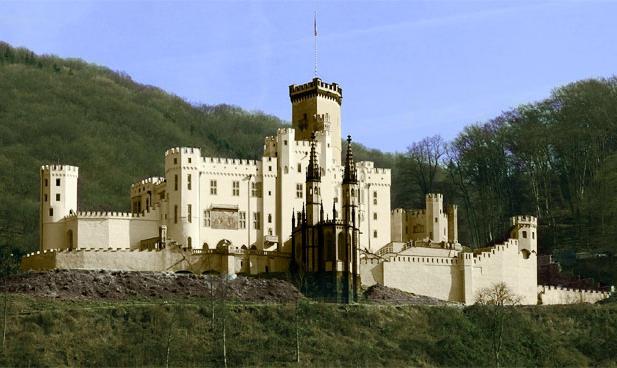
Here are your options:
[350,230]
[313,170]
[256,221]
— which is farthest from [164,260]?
[350,230]

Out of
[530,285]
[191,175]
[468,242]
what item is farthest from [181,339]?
[468,242]

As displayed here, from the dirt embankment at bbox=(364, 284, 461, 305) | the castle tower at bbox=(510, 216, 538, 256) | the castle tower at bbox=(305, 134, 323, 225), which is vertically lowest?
the dirt embankment at bbox=(364, 284, 461, 305)

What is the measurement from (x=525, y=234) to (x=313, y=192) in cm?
1631

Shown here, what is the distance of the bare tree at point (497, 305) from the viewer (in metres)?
103

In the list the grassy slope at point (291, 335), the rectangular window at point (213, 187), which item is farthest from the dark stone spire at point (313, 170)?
the grassy slope at point (291, 335)

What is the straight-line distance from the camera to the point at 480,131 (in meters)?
147

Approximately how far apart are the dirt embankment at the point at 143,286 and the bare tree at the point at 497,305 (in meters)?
12.4

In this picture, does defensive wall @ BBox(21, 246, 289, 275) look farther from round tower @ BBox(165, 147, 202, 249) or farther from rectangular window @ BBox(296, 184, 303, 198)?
rectangular window @ BBox(296, 184, 303, 198)

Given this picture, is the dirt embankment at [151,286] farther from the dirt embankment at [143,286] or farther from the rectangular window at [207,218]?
the rectangular window at [207,218]

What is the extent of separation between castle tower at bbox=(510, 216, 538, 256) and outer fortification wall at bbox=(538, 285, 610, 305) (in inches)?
124

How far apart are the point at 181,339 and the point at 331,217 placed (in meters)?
25.0

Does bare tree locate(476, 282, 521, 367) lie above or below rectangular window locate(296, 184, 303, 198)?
below

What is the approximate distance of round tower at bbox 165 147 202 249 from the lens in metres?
117

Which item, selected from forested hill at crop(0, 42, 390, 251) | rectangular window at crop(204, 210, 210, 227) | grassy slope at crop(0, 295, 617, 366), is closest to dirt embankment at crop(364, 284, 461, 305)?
grassy slope at crop(0, 295, 617, 366)
